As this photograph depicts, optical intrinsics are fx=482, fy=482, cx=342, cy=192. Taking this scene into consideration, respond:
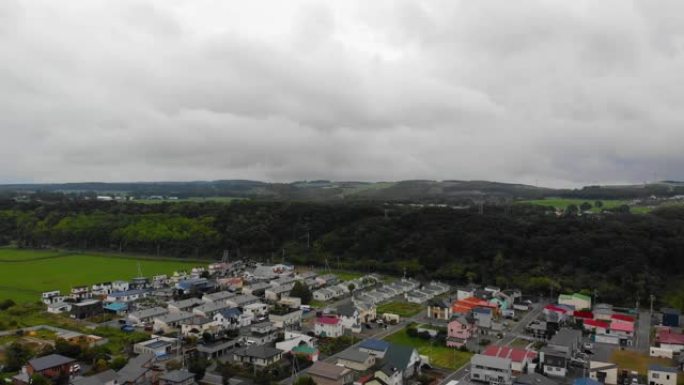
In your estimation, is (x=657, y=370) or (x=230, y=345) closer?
(x=657, y=370)

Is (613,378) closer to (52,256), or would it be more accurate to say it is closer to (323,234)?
(323,234)

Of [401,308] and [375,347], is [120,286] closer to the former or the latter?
[401,308]

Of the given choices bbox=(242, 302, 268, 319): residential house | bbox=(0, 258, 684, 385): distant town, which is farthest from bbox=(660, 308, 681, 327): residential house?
bbox=(242, 302, 268, 319): residential house

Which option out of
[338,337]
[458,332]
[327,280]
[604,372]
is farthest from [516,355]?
[327,280]

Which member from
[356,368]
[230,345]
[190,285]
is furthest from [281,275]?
[356,368]

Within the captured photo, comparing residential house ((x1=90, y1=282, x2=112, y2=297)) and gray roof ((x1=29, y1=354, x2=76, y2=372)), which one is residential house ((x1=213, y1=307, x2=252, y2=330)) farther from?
residential house ((x1=90, y1=282, x2=112, y2=297))
